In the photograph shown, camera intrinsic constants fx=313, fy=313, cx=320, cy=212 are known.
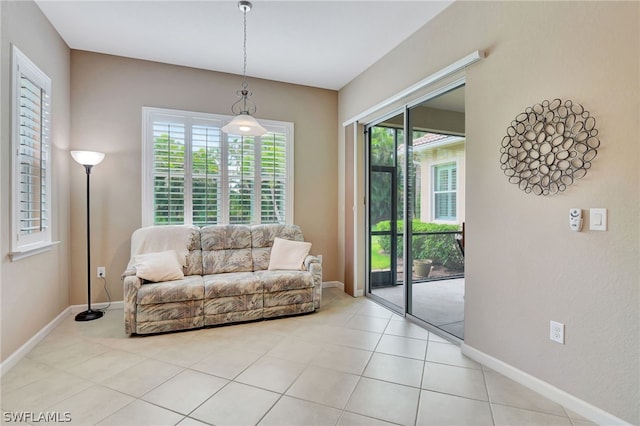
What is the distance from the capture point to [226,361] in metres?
2.40

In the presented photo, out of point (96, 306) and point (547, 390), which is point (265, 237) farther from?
point (547, 390)

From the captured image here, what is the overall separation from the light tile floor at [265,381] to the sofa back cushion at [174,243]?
832 millimetres

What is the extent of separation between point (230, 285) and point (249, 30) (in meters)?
2.55

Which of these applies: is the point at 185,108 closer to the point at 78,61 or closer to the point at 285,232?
the point at 78,61

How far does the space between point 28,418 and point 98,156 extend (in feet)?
7.97

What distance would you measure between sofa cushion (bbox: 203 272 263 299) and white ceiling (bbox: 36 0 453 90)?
8.22 ft

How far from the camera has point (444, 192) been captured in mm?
3297

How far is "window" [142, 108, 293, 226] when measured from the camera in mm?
3814

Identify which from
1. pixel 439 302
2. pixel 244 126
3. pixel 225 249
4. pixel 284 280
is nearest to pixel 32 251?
pixel 225 249

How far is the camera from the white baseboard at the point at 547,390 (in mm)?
1695

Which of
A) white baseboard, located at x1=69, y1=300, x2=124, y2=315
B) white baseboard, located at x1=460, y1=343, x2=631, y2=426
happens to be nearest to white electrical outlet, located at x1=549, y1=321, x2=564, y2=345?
white baseboard, located at x1=460, y1=343, x2=631, y2=426

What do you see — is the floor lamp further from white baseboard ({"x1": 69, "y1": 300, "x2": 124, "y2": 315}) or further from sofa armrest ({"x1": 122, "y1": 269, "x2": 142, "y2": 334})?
sofa armrest ({"x1": 122, "y1": 269, "x2": 142, "y2": 334})

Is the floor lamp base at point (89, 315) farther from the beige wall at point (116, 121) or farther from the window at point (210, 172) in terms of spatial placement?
the window at point (210, 172)

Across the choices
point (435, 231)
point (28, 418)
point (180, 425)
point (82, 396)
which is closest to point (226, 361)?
point (180, 425)
